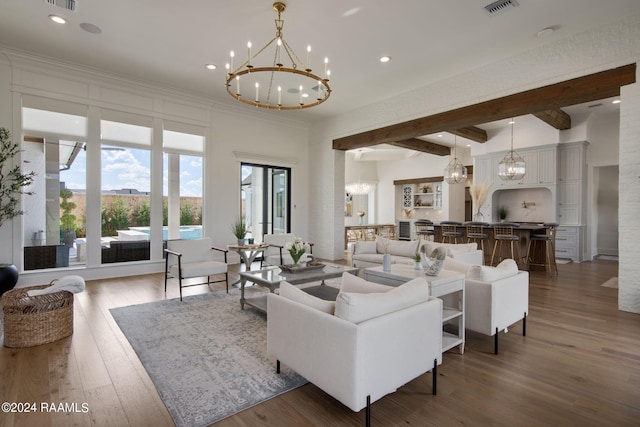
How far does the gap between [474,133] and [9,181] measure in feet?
32.4

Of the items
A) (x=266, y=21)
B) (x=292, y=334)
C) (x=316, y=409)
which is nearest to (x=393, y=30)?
(x=266, y=21)

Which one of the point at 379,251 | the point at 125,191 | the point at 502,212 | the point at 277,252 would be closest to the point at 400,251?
the point at 379,251

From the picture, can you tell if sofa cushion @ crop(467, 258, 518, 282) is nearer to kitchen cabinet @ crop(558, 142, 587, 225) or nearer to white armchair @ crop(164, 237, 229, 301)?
white armchair @ crop(164, 237, 229, 301)

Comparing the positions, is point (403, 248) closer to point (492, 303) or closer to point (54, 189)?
point (492, 303)

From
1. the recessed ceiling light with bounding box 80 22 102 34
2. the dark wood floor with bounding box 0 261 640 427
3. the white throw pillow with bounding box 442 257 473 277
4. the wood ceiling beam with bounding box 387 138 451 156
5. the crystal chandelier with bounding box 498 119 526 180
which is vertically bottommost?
the dark wood floor with bounding box 0 261 640 427

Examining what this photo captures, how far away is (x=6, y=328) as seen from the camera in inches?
117

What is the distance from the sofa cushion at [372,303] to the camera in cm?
190

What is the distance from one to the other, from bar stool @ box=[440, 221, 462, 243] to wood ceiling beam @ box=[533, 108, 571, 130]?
283cm

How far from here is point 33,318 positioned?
9.77 ft

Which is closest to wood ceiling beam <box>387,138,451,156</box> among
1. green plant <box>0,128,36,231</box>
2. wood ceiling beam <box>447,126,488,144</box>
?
wood ceiling beam <box>447,126,488,144</box>

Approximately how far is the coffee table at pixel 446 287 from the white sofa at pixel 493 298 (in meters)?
0.12

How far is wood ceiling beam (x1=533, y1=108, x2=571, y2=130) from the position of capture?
Result: 268 inches

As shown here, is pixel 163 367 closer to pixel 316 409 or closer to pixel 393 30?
pixel 316 409

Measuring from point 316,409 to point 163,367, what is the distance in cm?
135
